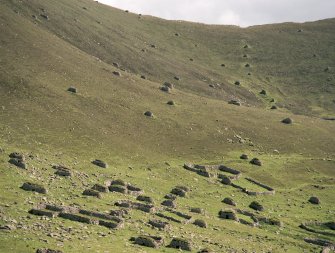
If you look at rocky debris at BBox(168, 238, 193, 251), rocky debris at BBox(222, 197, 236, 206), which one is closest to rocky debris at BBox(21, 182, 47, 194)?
rocky debris at BBox(168, 238, 193, 251)

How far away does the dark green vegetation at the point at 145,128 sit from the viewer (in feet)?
163

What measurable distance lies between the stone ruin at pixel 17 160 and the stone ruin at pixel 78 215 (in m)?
13.1

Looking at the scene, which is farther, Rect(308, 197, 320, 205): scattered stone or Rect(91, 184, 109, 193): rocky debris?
Rect(308, 197, 320, 205): scattered stone

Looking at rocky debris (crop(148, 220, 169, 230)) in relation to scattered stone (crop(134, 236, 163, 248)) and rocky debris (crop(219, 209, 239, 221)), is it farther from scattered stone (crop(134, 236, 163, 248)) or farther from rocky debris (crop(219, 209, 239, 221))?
rocky debris (crop(219, 209, 239, 221))

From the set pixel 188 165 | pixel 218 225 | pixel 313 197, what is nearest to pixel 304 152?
pixel 313 197

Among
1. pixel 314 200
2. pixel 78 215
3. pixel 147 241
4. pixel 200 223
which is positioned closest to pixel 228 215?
pixel 200 223

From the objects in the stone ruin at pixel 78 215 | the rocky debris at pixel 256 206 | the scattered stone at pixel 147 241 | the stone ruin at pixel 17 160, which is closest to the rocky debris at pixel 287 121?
the rocky debris at pixel 256 206

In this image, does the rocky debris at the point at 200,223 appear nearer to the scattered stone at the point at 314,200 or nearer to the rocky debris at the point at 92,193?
the rocky debris at the point at 92,193

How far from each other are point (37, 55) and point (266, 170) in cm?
4160

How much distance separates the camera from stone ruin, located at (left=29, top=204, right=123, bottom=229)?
141 feet

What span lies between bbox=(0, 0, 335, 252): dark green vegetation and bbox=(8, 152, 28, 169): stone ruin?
88 centimetres

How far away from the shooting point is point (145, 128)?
90.2m

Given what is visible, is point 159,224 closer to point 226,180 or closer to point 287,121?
point 226,180

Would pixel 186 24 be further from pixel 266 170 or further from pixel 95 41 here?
pixel 266 170
